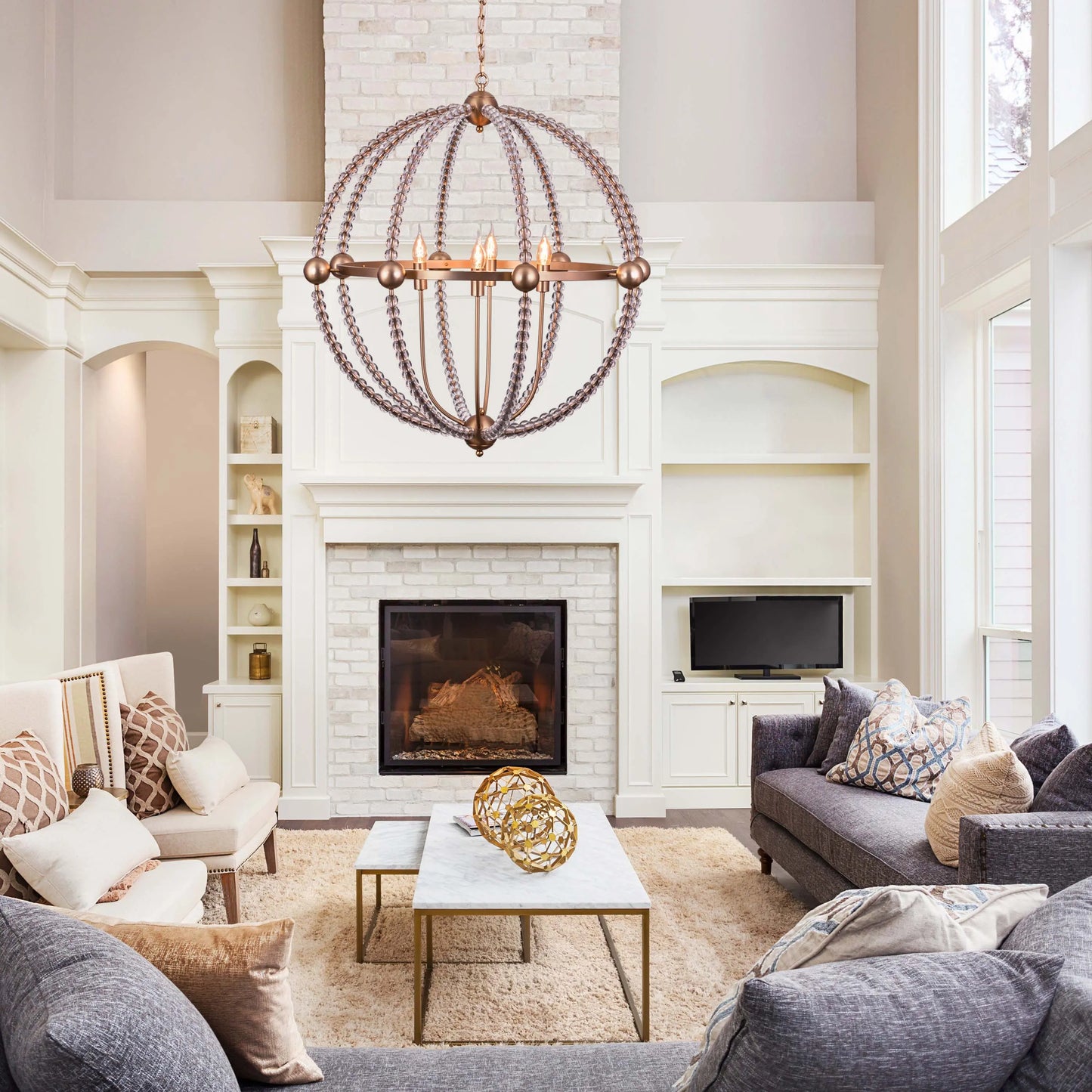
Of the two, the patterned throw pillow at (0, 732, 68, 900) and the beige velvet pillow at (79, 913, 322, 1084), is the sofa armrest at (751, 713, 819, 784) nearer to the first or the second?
the patterned throw pillow at (0, 732, 68, 900)

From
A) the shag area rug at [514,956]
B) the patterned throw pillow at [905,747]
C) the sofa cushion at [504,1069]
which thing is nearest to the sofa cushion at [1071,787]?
the patterned throw pillow at [905,747]

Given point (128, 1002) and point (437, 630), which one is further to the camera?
point (437, 630)

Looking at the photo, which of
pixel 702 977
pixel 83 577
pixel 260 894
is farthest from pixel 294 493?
pixel 702 977

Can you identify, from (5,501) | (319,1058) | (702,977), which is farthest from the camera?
(5,501)

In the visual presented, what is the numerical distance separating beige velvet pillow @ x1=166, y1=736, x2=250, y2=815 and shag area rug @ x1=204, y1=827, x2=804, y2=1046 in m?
0.41

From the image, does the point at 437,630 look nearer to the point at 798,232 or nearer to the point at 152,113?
the point at 798,232

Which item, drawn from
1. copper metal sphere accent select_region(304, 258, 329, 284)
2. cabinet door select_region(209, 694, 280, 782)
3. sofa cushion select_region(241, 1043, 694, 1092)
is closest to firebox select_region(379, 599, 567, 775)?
cabinet door select_region(209, 694, 280, 782)

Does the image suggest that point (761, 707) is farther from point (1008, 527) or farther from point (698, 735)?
point (1008, 527)

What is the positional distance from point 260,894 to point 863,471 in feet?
12.4

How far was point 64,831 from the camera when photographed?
245 centimetres

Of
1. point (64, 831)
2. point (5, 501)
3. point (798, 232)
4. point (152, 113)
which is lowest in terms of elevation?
point (64, 831)

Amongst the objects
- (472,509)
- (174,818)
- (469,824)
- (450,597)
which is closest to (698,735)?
(450,597)

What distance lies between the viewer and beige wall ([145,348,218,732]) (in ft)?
23.3

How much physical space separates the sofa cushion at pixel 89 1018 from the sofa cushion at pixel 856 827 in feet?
6.74
